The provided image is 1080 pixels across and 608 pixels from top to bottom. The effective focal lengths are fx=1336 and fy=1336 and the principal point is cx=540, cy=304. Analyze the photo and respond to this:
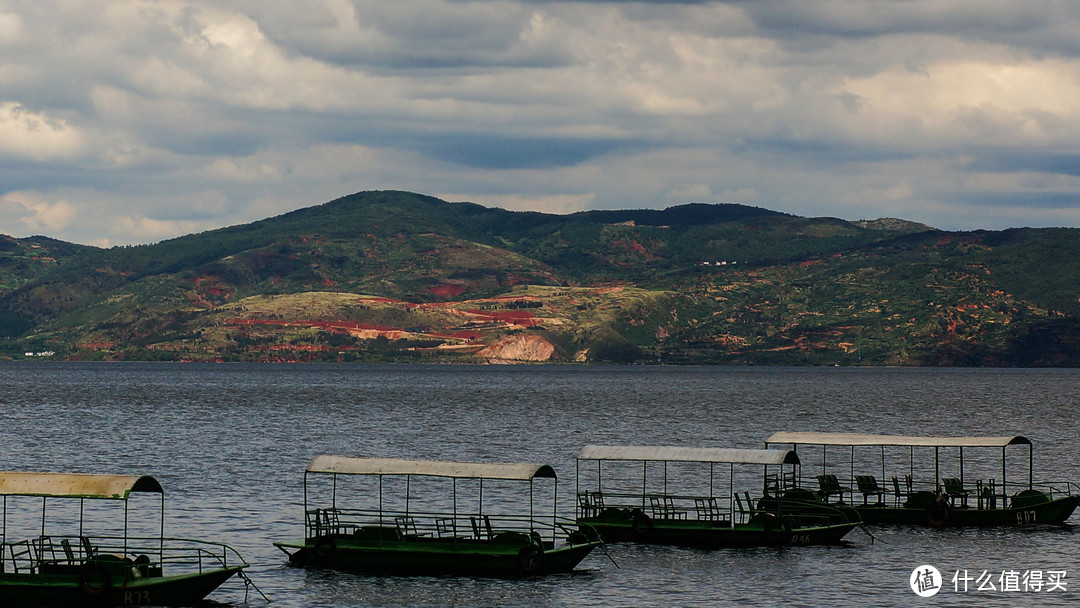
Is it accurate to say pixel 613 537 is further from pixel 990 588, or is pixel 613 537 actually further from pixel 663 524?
pixel 990 588

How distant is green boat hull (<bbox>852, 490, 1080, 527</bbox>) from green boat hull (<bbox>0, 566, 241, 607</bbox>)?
45.9 m

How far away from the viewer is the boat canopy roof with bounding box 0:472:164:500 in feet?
190

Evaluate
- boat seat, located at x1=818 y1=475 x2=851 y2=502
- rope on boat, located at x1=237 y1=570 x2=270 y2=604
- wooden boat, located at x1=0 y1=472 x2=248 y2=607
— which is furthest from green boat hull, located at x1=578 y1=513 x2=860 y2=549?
wooden boat, located at x1=0 y1=472 x2=248 y2=607

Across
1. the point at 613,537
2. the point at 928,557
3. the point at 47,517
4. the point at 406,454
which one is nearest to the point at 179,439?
the point at 406,454

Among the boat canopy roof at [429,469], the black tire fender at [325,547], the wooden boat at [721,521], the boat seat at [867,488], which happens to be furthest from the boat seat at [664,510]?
the black tire fender at [325,547]

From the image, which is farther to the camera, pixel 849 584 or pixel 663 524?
pixel 663 524

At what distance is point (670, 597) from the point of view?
2459 inches

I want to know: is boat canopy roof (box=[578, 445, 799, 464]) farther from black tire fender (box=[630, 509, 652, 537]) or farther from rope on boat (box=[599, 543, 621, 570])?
rope on boat (box=[599, 543, 621, 570])

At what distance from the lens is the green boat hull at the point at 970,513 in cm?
8450

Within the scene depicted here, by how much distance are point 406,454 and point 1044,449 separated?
71366 mm

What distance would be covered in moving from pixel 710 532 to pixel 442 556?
1712 cm

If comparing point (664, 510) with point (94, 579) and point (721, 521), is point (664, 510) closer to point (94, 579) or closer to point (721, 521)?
point (721, 521)

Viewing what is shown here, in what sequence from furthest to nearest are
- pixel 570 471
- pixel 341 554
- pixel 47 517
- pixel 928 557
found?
pixel 570 471 < pixel 47 517 < pixel 928 557 < pixel 341 554

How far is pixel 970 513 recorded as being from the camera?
84.5 metres
